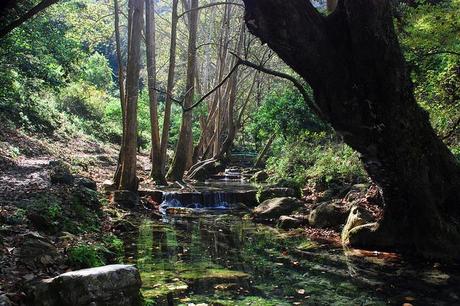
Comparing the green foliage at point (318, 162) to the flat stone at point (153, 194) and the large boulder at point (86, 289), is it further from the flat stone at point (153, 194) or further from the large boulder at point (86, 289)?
the large boulder at point (86, 289)

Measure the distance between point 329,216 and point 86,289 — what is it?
7905mm

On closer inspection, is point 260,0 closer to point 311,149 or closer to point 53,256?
point 53,256

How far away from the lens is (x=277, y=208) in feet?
45.0

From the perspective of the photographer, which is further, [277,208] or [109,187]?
[109,187]

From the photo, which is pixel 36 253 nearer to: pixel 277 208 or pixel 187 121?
pixel 277 208

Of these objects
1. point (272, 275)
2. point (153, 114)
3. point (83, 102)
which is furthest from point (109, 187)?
point (83, 102)

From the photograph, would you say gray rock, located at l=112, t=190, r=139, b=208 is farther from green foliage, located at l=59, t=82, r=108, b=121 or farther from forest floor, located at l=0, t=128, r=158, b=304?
green foliage, located at l=59, t=82, r=108, b=121

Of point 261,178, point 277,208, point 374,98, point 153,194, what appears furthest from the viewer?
point 261,178

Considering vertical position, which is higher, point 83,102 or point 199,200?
point 83,102

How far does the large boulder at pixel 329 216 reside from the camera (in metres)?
11.6

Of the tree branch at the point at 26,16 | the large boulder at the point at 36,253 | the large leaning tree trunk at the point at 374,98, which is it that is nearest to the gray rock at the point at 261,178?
the large leaning tree trunk at the point at 374,98

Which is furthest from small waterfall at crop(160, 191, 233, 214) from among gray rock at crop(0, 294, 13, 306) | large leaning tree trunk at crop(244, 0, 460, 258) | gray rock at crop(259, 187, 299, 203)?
gray rock at crop(0, 294, 13, 306)

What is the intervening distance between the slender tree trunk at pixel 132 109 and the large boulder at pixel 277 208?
422 centimetres

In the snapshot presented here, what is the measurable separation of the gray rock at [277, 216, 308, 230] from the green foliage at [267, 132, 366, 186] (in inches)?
127
